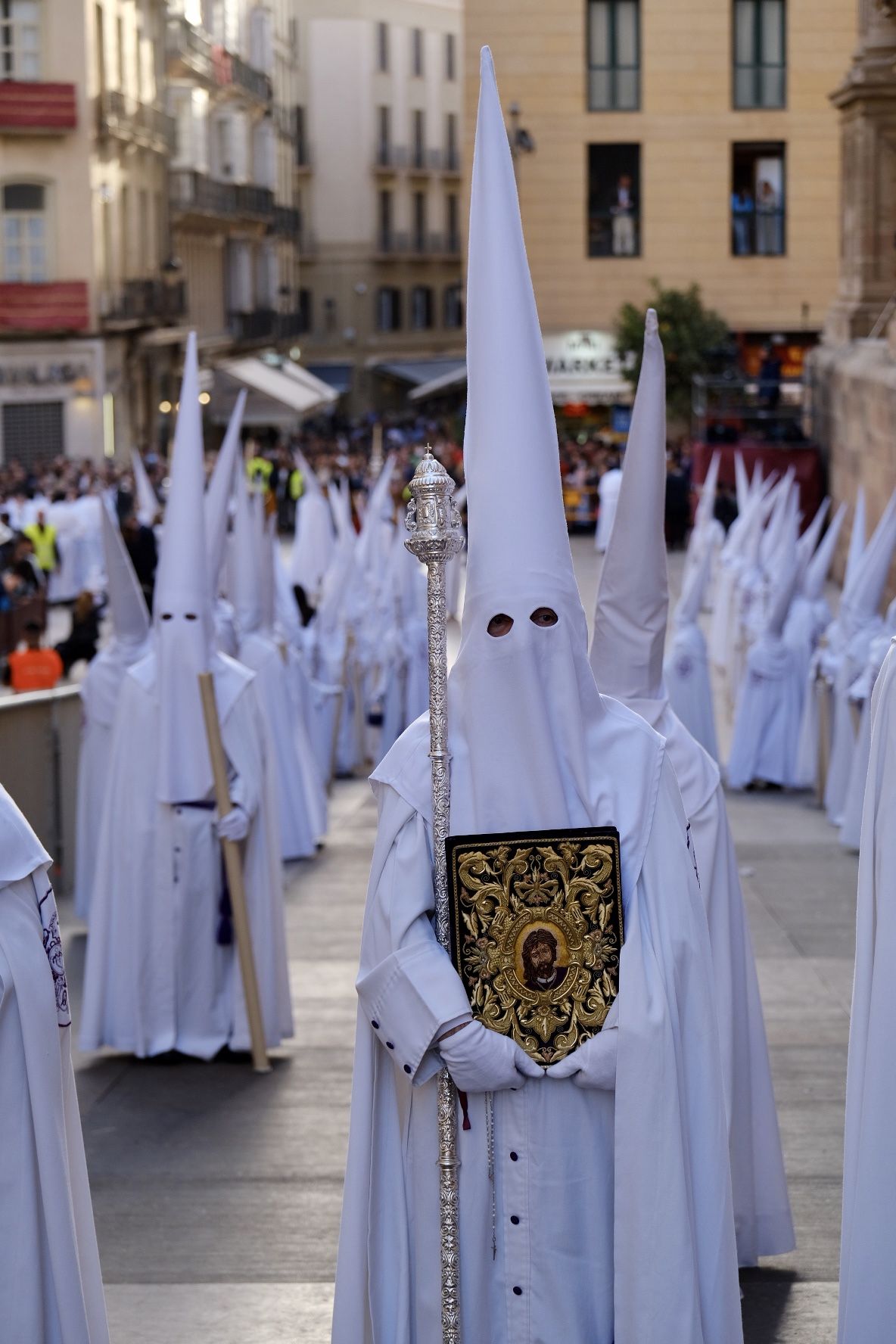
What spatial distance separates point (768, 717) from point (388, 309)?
2125 inches

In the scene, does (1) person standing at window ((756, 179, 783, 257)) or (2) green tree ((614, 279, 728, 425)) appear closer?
(2) green tree ((614, 279, 728, 425))

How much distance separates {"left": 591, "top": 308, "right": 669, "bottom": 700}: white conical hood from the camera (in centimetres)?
636

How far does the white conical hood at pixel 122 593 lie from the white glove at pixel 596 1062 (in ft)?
20.4

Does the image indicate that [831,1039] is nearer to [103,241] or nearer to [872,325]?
[872,325]

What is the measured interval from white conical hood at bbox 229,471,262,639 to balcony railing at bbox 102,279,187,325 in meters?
28.2

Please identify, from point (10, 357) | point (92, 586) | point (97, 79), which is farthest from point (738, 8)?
point (92, 586)

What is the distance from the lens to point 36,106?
3938cm

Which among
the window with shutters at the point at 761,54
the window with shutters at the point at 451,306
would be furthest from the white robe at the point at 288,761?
the window with shutters at the point at 451,306

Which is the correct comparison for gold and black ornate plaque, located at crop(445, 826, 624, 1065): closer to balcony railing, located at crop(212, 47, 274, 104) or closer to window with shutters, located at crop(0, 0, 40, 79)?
window with shutters, located at crop(0, 0, 40, 79)

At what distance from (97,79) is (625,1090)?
127ft

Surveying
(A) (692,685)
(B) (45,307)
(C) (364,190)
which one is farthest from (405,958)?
(C) (364,190)

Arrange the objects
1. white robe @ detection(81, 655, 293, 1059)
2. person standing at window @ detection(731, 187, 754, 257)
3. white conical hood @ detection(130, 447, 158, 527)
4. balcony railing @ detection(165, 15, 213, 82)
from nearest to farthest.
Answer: white robe @ detection(81, 655, 293, 1059)
white conical hood @ detection(130, 447, 158, 527)
person standing at window @ detection(731, 187, 754, 257)
balcony railing @ detection(165, 15, 213, 82)

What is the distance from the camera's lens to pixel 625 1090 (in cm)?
445

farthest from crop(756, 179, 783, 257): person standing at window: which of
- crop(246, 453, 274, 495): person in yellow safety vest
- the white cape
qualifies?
the white cape
